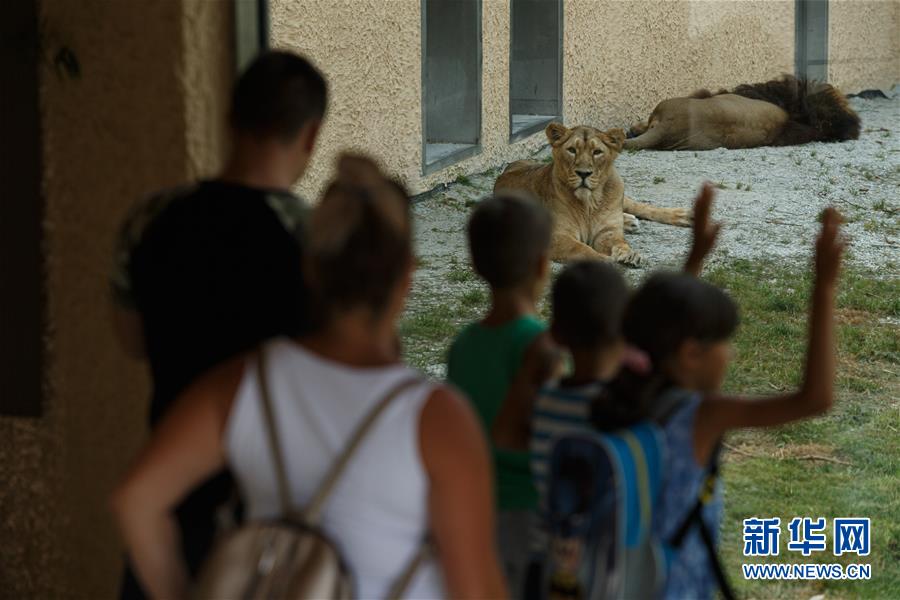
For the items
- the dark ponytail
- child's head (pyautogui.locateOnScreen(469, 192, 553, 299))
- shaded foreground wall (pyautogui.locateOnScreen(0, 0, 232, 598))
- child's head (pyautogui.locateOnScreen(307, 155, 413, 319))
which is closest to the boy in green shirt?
child's head (pyautogui.locateOnScreen(469, 192, 553, 299))

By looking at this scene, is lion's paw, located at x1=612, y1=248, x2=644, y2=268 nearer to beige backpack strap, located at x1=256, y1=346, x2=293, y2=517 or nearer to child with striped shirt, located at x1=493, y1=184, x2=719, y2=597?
child with striped shirt, located at x1=493, y1=184, x2=719, y2=597

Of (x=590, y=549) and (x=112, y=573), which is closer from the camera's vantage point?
(x=590, y=549)

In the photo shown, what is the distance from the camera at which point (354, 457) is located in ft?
3.95

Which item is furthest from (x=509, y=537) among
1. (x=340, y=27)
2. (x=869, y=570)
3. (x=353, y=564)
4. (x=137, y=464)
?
(x=340, y=27)

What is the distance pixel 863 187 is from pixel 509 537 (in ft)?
6.02

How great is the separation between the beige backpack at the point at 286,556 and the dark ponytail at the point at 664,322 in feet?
0.96

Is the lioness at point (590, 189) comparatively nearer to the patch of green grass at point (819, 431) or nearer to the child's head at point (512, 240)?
the patch of green grass at point (819, 431)

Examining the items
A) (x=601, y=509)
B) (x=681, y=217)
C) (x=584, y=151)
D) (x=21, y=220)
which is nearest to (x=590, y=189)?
(x=584, y=151)

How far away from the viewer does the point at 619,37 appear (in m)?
3.12

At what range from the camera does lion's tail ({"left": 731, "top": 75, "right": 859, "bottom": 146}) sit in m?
3.05

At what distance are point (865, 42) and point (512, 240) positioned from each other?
1609mm

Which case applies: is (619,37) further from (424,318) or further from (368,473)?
(368,473)

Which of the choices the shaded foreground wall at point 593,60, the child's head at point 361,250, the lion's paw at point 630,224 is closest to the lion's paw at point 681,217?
the lion's paw at point 630,224

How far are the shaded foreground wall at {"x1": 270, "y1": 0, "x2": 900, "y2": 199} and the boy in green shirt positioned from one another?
4.84 ft
